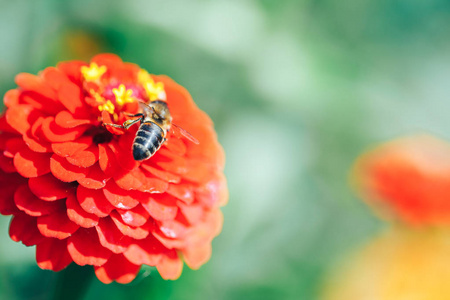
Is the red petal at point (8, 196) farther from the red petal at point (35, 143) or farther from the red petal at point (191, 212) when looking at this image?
the red petal at point (191, 212)

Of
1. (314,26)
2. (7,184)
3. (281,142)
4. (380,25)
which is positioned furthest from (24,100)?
(380,25)

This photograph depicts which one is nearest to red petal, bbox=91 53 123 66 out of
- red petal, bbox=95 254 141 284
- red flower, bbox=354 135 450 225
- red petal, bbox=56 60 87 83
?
red petal, bbox=56 60 87 83

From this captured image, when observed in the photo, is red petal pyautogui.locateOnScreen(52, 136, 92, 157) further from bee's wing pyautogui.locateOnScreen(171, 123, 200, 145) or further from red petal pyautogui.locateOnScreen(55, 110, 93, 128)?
bee's wing pyautogui.locateOnScreen(171, 123, 200, 145)

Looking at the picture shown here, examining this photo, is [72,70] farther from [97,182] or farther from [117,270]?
[117,270]

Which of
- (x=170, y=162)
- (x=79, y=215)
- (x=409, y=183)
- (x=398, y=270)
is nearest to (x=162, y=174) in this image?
(x=170, y=162)

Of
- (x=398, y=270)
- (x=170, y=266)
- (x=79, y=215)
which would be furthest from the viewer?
(x=398, y=270)

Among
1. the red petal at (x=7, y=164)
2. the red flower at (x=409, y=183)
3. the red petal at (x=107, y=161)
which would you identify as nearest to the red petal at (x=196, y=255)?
the red petal at (x=107, y=161)

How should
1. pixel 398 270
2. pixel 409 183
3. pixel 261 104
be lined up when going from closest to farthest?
pixel 409 183 < pixel 398 270 < pixel 261 104
